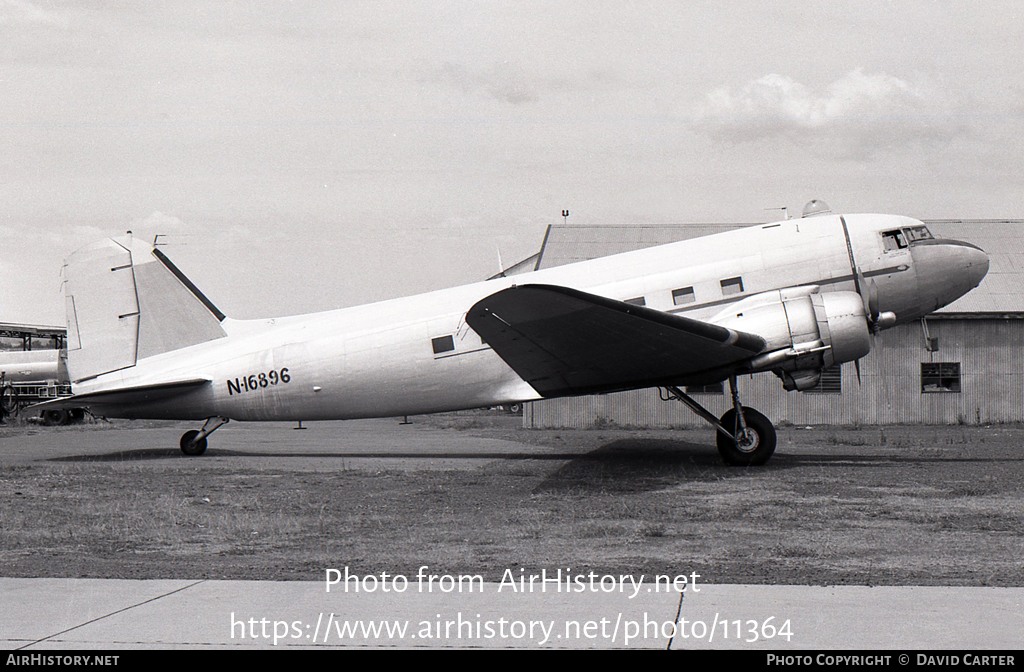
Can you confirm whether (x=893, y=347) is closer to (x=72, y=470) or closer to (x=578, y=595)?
(x=72, y=470)

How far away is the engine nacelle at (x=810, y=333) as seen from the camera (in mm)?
14883

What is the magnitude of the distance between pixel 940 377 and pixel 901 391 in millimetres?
1477

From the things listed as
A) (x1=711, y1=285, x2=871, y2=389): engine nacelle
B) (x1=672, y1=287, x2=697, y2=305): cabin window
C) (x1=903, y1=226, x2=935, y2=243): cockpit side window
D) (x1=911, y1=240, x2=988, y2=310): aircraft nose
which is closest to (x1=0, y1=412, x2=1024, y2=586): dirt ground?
(x1=711, y1=285, x2=871, y2=389): engine nacelle

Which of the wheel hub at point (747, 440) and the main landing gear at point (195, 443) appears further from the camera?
the main landing gear at point (195, 443)

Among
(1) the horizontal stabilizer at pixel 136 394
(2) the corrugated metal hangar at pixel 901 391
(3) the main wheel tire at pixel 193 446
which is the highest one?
(1) the horizontal stabilizer at pixel 136 394

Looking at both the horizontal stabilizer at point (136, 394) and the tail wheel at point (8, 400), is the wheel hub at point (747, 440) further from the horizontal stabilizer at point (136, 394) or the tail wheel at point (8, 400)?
the tail wheel at point (8, 400)

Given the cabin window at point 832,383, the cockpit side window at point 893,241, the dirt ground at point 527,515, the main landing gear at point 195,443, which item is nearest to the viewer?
the dirt ground at point 527,515

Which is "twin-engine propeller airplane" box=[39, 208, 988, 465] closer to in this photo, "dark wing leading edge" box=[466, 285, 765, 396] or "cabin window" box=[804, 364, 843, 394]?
"dark wing leading edge" box=[466, 285, 765, 396]

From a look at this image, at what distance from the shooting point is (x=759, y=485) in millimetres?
12766

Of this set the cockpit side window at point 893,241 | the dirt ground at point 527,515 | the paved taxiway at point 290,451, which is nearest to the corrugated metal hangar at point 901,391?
the paved taxiway at point 290,451

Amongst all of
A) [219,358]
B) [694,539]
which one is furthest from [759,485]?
[219,358]

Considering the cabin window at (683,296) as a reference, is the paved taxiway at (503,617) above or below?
below

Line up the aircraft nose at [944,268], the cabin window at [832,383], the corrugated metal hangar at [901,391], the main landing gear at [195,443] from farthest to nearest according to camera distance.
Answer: the cabin window at [832,383] → the corrugated metal hangar at [901,391] → the main landing gear at [195,443] → the aircraft nose at [944,268]

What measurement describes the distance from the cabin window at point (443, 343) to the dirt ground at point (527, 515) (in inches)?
80.5
